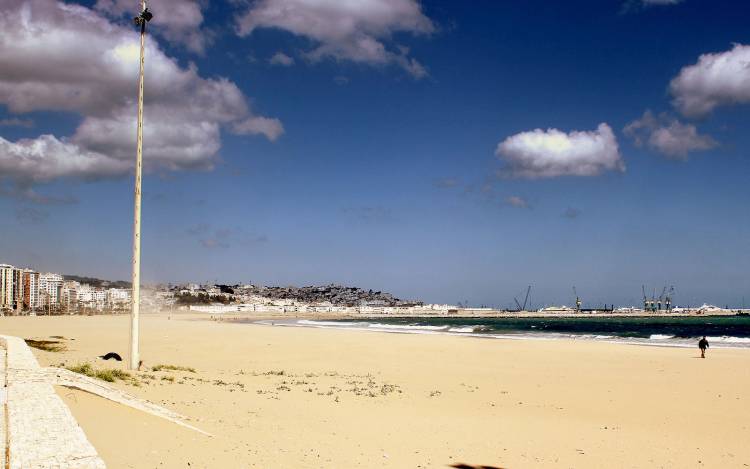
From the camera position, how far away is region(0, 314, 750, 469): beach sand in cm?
939

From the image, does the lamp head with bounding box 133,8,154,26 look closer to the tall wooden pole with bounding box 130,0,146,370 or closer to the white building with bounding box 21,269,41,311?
the tall wooden pole with bounding box 130,0,146,370

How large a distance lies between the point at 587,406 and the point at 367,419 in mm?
6905

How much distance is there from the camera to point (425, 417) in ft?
44.6

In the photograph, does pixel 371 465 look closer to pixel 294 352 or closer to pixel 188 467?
pixel 188 467

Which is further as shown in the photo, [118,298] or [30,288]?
[118,298]

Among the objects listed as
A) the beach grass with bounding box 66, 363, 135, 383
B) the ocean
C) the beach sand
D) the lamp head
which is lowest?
the ocean

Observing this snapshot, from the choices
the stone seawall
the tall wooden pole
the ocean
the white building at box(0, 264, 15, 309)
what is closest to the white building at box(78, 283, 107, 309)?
the white building at box(0, 264, 15, 309)

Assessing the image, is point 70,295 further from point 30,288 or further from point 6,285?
point 6,285

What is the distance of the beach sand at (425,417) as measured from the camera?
9391mm

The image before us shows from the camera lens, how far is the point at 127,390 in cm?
1316

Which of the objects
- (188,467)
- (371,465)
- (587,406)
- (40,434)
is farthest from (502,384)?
(40,434)

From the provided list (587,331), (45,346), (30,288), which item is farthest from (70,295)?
(45,346)

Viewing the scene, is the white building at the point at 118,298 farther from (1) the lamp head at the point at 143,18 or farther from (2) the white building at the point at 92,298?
(1) the lamp head at the point at 143,18

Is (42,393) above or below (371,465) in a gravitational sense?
above
